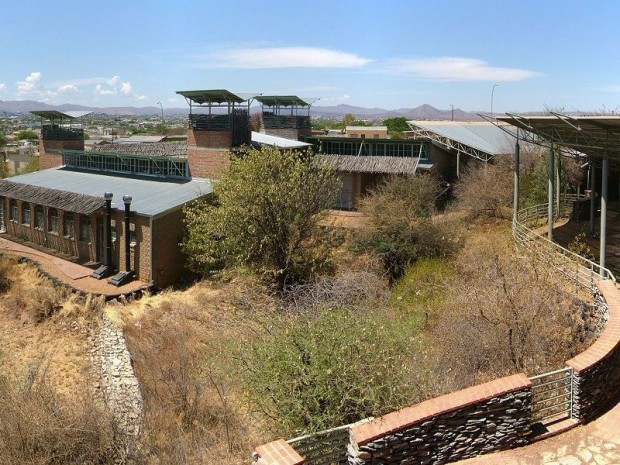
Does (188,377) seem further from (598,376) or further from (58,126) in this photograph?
(58,126)

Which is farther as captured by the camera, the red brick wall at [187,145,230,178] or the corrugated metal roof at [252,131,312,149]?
the corrugated metal roof at [252,131,312,149]

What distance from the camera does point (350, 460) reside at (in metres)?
8.59

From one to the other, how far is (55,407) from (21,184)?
2414 cm

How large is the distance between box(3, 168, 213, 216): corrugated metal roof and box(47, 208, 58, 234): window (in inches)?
46.4

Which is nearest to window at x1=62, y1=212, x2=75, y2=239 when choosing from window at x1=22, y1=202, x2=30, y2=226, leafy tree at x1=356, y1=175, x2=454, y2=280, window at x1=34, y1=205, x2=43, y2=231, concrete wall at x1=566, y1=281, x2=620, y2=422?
window at x1=34, y1=205, x2=43, y2=231

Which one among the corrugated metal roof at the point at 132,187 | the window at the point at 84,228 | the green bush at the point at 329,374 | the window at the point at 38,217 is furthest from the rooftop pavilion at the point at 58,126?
the green bush at the point at 329,374

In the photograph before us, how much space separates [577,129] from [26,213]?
89.6ft

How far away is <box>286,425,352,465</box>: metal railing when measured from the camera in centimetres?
849

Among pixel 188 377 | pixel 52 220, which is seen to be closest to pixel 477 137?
pixel 52 220

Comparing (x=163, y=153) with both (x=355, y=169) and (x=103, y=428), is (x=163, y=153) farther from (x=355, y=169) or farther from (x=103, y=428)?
(x=103, y=428)

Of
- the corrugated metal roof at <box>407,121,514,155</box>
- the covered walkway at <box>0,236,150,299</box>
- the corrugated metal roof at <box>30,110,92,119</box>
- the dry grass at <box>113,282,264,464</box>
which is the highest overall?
the corrugated metal roof at <box>30,110,92,119</box>

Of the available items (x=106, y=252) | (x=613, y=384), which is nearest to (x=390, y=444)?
(x=613, y=384)

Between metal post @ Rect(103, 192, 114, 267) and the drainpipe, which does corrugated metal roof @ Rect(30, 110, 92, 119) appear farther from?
the drainpipe

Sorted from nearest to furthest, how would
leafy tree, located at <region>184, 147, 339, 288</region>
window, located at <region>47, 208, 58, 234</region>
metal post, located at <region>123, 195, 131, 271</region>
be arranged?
leafy tree, located at <region>184, 147, 339, 288</region> → metal post, located at <region>123, 195, 131, 271</region> → window, located at <region>47, 208, 58, 234</region>
